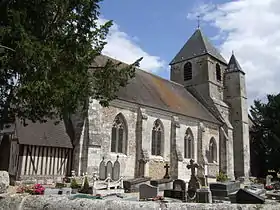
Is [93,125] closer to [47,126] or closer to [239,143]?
[47,126]

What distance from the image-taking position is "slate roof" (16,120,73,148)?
13.6 m

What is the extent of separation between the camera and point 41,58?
6398 mm

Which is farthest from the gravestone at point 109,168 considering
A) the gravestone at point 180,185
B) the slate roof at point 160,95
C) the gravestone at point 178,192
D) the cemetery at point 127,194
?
the gravestone at point 178,192

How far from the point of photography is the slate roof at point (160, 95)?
63.5ft

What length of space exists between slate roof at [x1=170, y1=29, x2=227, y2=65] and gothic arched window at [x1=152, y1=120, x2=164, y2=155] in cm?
1199

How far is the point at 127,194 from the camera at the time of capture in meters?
12.0

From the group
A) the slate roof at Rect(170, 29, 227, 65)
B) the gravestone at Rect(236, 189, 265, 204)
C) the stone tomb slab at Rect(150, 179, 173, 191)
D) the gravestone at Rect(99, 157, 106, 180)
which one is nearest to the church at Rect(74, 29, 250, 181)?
the slate roof at Rect(170, 29, 227, 65)

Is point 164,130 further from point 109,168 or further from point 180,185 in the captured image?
point 180,185

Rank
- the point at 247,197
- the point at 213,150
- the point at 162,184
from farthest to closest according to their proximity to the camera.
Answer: the point at 213,150
the point at 162,184
the point at 247,197

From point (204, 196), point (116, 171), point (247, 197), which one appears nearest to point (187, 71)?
point (116, 171)

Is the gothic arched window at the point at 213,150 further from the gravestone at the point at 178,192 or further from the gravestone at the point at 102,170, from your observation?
the gravestone at the point at 178,192

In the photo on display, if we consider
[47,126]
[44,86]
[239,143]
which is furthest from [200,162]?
[44,86]

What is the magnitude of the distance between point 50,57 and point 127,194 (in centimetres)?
745

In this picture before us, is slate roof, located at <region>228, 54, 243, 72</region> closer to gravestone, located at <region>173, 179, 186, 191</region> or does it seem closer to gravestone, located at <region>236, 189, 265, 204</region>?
gravestone, located at <region>173, 179, 186, 191</region>
